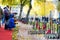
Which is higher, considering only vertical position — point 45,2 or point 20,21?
point 45,2

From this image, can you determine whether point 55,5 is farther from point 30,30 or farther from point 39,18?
point 30,30

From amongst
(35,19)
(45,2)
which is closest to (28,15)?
(35,19)

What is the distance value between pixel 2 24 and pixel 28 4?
1.35 feet

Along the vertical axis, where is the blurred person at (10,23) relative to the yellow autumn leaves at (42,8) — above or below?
below

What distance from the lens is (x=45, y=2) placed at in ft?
8.30

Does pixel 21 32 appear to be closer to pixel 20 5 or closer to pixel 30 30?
pixel 30 30

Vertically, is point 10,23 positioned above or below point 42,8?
below

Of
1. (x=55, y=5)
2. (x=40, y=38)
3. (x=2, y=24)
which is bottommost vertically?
(x=40, y=38)

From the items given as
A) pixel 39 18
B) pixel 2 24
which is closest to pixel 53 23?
pixel 39 18

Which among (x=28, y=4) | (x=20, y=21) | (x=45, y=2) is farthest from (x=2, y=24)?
(x=45, y=2)

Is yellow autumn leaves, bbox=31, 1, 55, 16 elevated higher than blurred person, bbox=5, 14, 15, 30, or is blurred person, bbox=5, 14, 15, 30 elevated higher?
yellow autumn leaves, bbox=31, 1, 55, 16

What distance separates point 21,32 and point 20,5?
0.34 m

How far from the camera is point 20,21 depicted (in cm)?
252

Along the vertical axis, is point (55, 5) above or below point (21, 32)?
above
